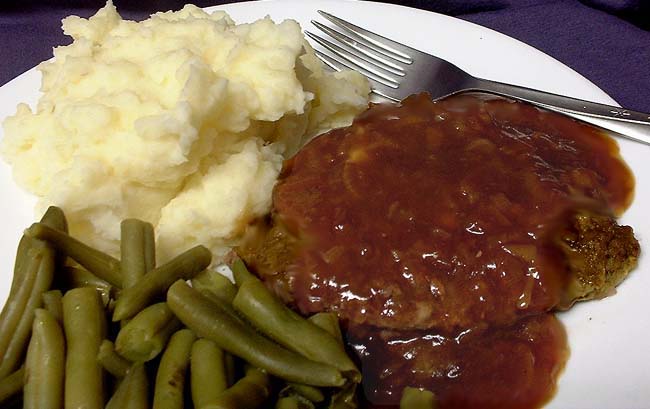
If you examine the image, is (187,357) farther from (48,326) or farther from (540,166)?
(540,166)

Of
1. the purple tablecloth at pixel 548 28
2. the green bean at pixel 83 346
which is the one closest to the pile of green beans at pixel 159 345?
the green bean at pixel 83 346

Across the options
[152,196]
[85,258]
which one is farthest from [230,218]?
[85,258]

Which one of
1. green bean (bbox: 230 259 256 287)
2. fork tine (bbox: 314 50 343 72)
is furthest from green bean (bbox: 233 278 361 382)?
fork tine (bbox: 314 50 343 72)

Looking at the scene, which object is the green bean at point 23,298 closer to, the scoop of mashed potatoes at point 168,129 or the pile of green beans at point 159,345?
the pile of green beans at point 159,345

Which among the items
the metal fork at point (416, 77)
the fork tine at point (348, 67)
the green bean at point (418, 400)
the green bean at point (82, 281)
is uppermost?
the metal fork at point (416, 77)

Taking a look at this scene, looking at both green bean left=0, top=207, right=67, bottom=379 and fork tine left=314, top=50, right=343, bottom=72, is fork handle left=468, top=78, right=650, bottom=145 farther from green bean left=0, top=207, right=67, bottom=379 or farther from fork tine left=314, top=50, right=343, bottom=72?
green bean left=0, top=207, right=67, bottom=379

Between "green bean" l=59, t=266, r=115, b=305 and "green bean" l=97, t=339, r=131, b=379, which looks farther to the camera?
"green bean" l=59, t=266, r=115, b=305
